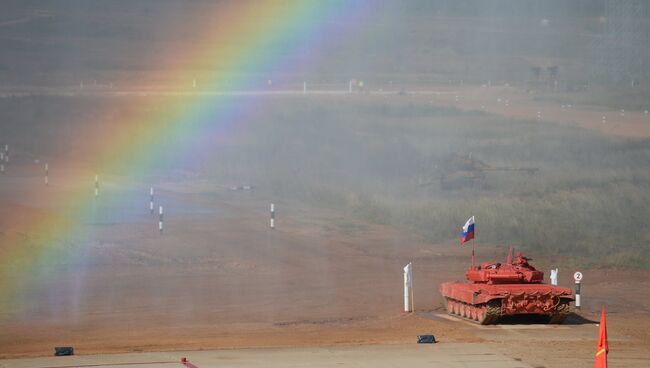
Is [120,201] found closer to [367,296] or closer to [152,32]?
[367,296]

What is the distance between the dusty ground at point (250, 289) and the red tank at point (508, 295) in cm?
25

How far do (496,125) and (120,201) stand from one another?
25.1 meters

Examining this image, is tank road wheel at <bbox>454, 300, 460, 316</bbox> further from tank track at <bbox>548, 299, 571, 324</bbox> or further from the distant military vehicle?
the distant military vehicle

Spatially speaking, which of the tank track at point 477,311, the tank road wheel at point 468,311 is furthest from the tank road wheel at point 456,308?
the tank road wheel at point 468,311

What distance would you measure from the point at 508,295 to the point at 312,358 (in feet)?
11.1

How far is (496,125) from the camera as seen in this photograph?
53844 millimetres

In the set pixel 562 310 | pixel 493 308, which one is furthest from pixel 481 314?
pixel 562 310

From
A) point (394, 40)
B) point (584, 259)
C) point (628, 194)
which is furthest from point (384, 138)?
point (394, 40)

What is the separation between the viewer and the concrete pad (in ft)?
46.7

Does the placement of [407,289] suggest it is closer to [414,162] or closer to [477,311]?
[477,311]

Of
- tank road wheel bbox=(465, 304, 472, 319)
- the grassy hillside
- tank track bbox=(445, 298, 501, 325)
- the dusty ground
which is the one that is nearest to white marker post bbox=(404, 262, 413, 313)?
the dusty ground

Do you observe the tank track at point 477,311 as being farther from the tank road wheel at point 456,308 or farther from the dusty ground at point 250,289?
the dusty ground at point 250,289

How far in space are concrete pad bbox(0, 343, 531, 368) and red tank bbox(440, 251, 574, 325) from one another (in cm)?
157

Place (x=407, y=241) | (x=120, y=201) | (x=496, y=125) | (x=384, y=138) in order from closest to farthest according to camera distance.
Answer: (x=407, y=241) → (x=120, y=201) → (x=384, y=138) → (x=496, y=125)
